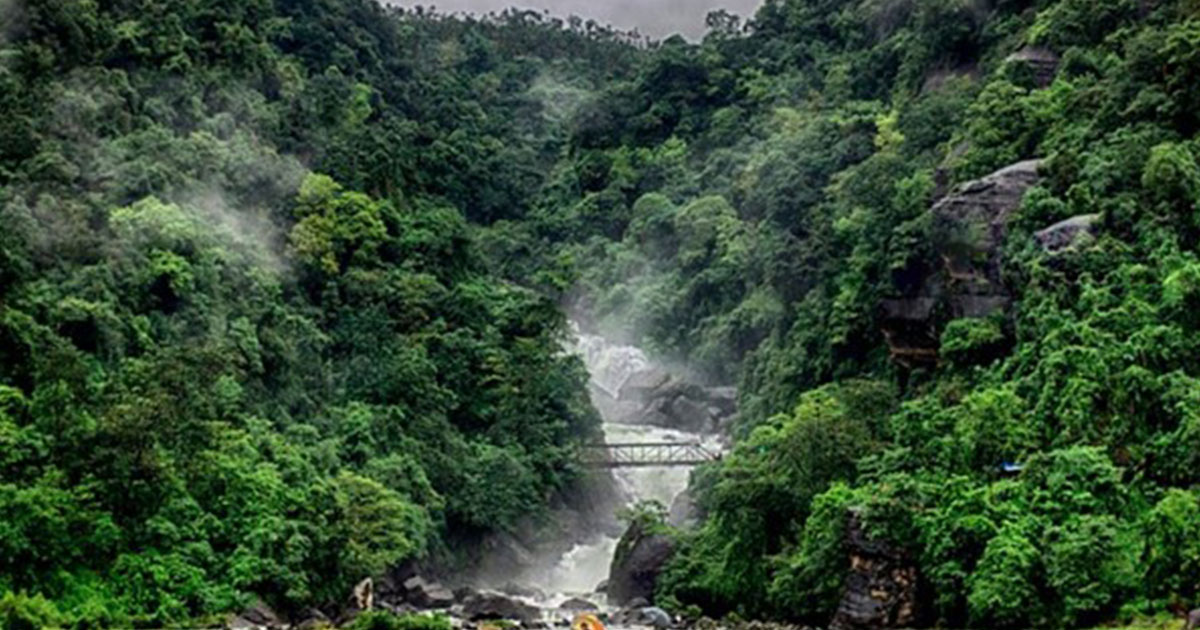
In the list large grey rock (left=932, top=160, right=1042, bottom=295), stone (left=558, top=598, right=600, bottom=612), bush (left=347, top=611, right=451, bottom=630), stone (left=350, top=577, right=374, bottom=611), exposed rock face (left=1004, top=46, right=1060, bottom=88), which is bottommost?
bush (left=347, top=611, right=451, bottom=630)

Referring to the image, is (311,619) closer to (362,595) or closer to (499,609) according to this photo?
(362,595)

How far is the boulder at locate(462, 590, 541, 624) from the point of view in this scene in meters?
42.6

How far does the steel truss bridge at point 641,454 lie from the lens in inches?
2239

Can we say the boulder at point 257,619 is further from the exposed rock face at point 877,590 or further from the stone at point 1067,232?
the stone at point 1067,232

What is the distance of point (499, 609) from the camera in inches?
1699

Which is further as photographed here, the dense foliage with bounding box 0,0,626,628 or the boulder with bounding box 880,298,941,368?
the boulder with bounding box 880,298,941,368

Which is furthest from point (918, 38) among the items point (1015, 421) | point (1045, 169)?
point (1015, 421)

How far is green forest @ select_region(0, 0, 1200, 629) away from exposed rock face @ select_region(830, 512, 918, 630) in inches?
16.4

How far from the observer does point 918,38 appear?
7100 centimetres

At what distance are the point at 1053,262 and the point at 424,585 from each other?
23.2 m

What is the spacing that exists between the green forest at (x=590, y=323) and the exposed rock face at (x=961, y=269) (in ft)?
0.45

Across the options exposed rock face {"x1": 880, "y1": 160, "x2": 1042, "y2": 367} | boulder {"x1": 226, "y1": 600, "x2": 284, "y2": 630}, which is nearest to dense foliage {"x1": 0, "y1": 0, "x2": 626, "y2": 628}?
boulder {"x1": 226, "y1": 600, "x2": 284, "y2": 630}

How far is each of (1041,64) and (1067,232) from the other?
15.6 metres

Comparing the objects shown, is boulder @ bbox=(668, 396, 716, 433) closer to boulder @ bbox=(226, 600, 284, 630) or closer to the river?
the river
